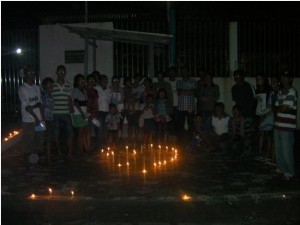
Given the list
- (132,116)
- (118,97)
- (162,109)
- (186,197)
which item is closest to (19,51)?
(118,97)

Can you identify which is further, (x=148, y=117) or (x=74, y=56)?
(x=74, y=56)

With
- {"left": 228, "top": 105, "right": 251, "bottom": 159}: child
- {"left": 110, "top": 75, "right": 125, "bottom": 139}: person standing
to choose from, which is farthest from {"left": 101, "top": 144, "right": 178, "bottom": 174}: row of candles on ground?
{"left": 228, "top": 105, "right": 251, "bottom": 159}: child

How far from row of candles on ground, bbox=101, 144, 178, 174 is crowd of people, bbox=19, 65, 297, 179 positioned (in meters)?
0.49

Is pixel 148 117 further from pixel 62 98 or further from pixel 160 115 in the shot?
pixel 62 98

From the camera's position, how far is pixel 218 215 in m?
6.24

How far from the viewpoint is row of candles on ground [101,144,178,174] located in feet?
30.3

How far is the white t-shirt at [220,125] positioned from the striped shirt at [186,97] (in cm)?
104

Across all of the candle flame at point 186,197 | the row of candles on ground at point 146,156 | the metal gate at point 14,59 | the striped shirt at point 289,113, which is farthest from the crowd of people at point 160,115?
the metal gate at point 14,59

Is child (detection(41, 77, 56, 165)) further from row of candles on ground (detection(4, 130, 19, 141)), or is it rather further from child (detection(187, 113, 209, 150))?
child (detection(187, 113, 209, 150))

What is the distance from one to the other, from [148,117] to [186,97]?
1.08 m

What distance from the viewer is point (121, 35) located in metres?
12.3

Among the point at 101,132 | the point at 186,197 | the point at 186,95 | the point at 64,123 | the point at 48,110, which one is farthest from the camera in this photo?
the point at 186,95

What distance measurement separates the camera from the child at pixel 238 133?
997 cm

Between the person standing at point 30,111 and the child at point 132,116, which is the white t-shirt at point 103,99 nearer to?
the child at point 132,116
